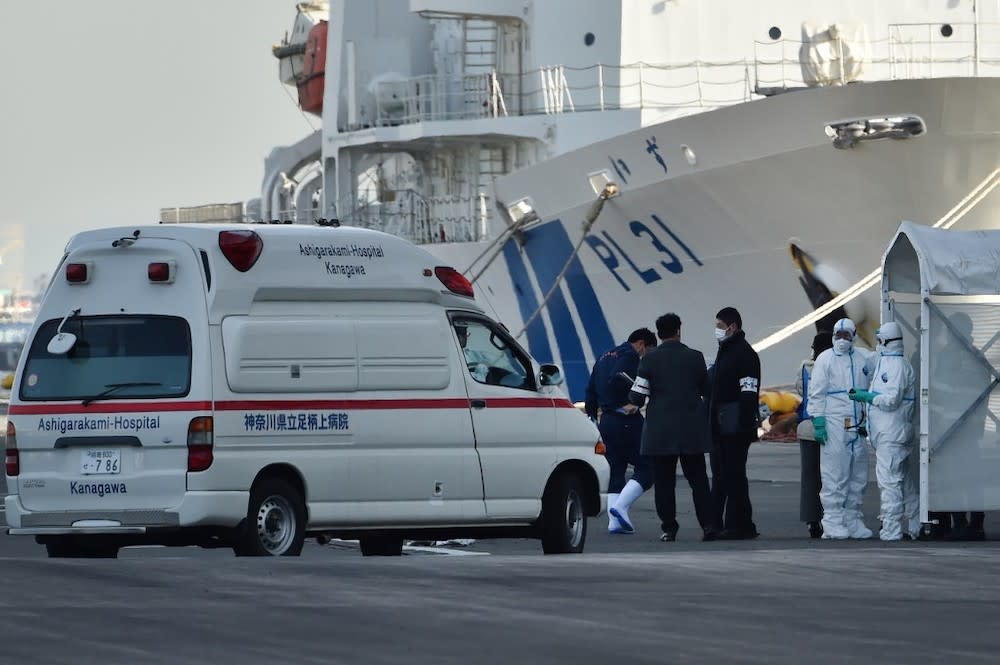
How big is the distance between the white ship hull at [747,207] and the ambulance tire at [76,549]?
1468cm

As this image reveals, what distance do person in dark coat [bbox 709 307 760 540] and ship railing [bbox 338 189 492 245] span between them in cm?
1732

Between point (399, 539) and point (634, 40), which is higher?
point (634, 40)

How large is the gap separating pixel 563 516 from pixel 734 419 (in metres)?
2.27

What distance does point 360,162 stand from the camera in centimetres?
3666

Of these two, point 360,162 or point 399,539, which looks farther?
point 360,162

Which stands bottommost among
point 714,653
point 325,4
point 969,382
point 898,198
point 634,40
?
point 714,653

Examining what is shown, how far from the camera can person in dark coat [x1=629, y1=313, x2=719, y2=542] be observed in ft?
48.1

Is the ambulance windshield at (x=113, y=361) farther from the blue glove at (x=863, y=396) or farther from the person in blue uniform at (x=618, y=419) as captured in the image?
the blue glove at (x=863, y=396)

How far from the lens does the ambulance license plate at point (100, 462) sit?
453 inches

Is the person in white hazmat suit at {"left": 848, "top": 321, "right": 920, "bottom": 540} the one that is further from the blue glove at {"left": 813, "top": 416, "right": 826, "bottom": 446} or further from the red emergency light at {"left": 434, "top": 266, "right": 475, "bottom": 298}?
the red emergency light at {"left": 434, "top": 266, "right": 475, "bottom": 298}

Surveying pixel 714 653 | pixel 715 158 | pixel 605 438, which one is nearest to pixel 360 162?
pixel 715 158

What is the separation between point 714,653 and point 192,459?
4.39m

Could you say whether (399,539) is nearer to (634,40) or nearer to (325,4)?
(634,40)

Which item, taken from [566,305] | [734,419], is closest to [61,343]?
[734,419]
